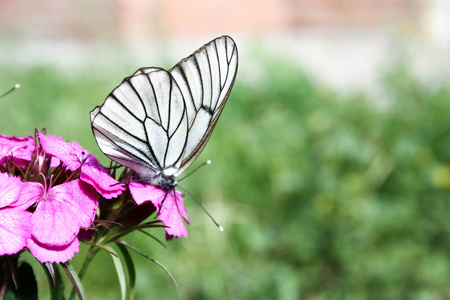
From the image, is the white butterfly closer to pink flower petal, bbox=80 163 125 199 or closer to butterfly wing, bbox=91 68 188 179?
butterfly wing, bbox=91 68 188 179

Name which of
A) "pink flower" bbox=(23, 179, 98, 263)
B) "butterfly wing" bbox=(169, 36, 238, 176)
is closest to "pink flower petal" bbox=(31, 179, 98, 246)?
"pink flower" bbox=(23, 179, 98, 263)

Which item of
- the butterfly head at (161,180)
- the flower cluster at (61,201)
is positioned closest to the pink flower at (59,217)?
the flower cluster at (61,201)

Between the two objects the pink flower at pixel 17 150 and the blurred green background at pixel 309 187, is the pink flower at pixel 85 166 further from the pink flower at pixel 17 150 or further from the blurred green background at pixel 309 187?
the blurred green background at pixel 309 187

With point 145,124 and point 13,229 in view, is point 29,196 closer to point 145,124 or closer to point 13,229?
point 13,229

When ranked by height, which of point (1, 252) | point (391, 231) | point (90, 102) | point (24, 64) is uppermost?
point (24, 64)

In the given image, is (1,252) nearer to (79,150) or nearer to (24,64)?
(79,150)

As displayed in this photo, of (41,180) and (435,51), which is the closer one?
(41,180)

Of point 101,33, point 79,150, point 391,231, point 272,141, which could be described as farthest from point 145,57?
point 79,150
